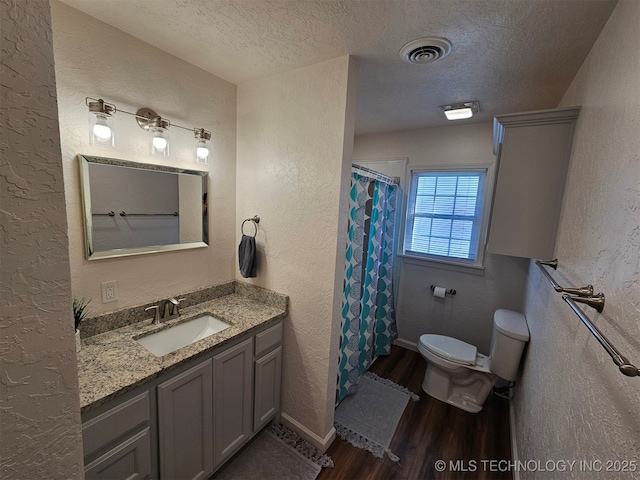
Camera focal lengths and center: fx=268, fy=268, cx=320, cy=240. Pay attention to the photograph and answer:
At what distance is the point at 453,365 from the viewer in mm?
2168

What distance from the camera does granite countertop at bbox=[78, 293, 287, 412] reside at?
106 cm

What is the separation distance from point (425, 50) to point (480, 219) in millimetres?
1734

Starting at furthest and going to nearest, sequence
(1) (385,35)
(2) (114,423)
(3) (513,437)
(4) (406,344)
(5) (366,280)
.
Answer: (4) (406,344), (5) (366,280), (3) (513,437), (1) (385,35), (2) (114,423)

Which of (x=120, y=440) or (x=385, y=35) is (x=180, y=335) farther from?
(x=385, y=35)

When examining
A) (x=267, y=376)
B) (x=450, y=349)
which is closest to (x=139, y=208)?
(x=267, y=376)

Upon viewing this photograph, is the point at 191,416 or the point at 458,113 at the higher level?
the point at 458,113

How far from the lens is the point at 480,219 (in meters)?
2.57

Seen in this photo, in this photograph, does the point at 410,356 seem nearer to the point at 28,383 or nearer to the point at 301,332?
the point at 301,332

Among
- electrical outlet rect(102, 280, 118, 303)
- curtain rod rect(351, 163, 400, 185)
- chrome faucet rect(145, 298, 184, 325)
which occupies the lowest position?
chrome faucet rect(145, 298, 184, 325)

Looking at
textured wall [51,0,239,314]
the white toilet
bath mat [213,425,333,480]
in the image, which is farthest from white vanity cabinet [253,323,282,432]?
the white toilet

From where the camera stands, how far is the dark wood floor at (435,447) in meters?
1.66

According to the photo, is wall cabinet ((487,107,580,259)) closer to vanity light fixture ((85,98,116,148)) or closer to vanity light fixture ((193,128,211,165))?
vanity light fixture ((193,128,211,165))

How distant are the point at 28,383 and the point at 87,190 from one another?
1115 mm

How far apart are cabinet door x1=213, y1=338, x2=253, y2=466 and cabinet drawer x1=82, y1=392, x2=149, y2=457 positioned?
0.35m
